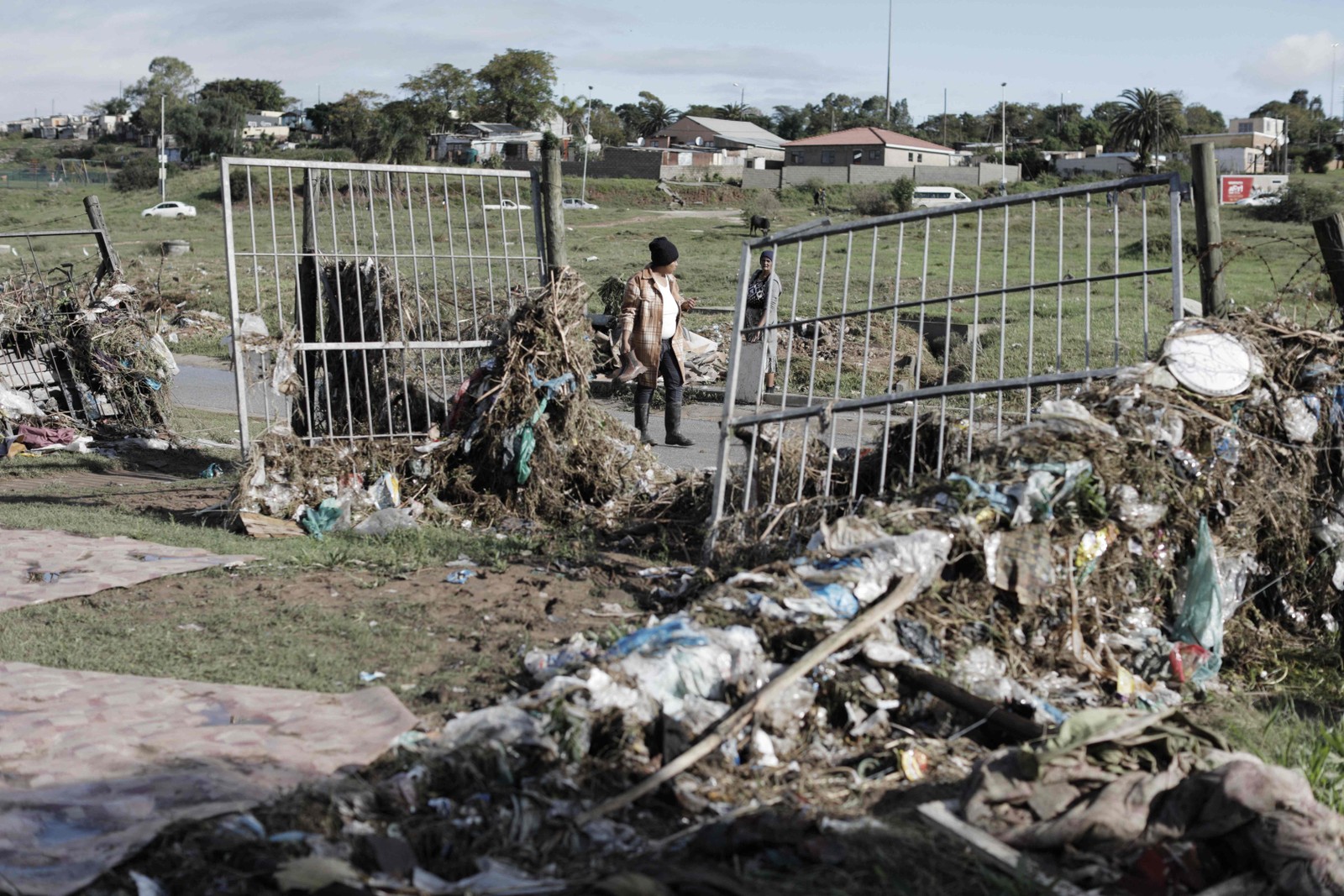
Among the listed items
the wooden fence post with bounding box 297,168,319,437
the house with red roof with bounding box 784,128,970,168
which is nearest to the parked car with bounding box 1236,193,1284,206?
the house with red roof with bounding box 784,128,970,168

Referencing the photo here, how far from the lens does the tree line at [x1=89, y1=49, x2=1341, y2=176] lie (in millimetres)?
78938

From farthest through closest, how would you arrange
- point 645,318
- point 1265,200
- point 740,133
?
point 740,133 → point 1265,200 → point 645,318

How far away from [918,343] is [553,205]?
8.75 ft

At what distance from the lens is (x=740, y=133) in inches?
4075

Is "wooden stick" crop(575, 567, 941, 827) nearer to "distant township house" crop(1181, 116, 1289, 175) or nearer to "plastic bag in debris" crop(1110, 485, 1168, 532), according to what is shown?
"plastic bag in debris" crop(1110, 485, 1168, 532)

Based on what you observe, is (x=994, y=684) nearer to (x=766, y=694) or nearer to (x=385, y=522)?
(x=766, y=694)

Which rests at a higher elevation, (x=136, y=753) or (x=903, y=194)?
(x=903, y=194)

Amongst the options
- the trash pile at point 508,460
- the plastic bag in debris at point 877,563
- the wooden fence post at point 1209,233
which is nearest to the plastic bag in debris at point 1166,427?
the wooden fence post at point 1209,233

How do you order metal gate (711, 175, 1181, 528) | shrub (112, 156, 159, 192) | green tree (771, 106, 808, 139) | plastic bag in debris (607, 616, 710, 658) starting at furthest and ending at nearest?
green tree (771, 106, 808, 139)
shrub (112, 156, 159, 192)
metal gate (711, 175, 1181, 528)
plastic bag in debris (607, 616, 710, 658)

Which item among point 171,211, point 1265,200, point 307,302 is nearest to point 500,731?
point 307,302

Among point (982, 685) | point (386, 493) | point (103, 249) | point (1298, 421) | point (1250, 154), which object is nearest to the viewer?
point (982, 685)

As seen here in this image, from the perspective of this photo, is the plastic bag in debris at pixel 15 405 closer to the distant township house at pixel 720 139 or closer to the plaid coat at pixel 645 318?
the plaid coat at pixel 645 318

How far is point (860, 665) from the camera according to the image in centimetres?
423

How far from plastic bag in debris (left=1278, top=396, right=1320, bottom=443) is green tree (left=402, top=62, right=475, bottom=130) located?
9040 cm
